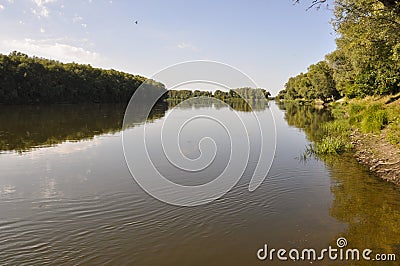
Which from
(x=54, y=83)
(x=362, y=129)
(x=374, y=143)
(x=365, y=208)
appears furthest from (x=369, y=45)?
(x=54, y=83)

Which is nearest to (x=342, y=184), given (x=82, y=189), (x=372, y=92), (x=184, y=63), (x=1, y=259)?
(x=184, y=63)

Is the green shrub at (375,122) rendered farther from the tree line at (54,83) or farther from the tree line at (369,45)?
the tree line at (54,83)

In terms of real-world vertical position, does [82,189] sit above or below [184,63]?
below

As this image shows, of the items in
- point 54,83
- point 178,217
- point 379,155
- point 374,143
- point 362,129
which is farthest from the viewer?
point 54,83

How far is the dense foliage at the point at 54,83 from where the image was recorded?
251 feet

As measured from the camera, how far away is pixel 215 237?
27.5ft

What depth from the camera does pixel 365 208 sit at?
34.0 feet

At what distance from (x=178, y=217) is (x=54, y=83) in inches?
3686

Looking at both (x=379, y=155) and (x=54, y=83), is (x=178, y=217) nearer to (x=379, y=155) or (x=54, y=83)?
(x=379, y=155)

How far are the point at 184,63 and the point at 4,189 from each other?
354 inches

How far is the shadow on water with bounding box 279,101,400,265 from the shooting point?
315 inches

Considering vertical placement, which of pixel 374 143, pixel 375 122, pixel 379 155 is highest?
pixel 375 122

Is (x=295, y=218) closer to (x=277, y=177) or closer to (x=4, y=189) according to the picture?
(x=277, y=177)

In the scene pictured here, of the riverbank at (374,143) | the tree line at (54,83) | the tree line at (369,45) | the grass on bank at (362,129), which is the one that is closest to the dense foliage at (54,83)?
the tree line at (54,83)
